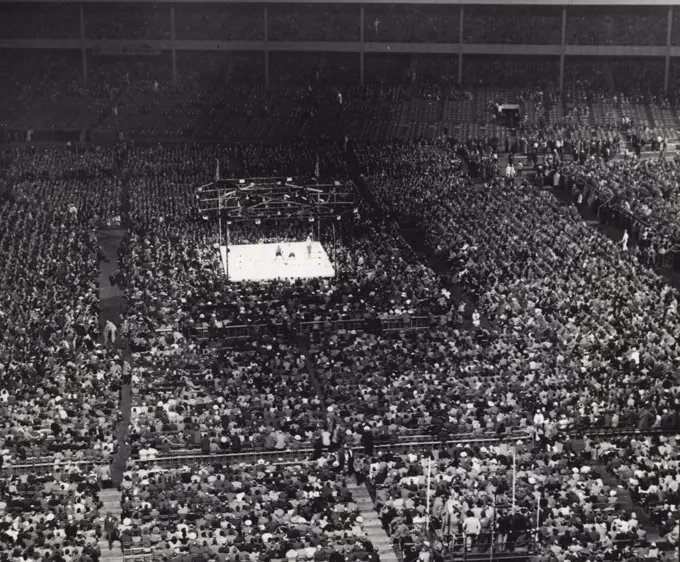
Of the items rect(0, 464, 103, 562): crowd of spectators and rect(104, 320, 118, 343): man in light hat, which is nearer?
rect(0, 464, 103, 562): crowd of spectators

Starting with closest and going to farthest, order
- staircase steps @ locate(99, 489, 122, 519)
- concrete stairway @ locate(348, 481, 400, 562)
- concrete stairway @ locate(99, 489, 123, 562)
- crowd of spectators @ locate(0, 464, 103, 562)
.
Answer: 1. crowd of spectators @ locate(0, 464, 103, 562)
2. concrete stairway @ locate(99, 489, 123, 562)
3. concrete stairway @ locate(348, 481, 400, 562)
4. staircase steps @ locate(99, 489, 122, 519)

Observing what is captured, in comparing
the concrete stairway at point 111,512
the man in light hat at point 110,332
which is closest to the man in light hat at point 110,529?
the concrete stairway at point 111,512

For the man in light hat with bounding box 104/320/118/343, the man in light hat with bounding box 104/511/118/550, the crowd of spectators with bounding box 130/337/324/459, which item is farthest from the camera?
the man in light hat with bounding box 104/320/118/343

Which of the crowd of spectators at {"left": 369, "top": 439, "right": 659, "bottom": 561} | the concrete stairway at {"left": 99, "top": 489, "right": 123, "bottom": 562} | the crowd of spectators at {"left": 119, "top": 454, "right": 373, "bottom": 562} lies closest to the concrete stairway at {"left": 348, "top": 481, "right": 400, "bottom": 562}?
the crowd of spectators at {"left": 369, "top": 439, "right": 659, "bottom": 561}

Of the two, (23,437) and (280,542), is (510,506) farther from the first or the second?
(23,437)

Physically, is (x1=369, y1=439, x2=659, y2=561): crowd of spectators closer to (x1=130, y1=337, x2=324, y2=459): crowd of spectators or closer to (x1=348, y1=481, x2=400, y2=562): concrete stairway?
(x1=348, y1=481, x2=400, y2=562): concrete stairway

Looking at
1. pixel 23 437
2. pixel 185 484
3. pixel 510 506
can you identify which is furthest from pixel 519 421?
pixel 23 437

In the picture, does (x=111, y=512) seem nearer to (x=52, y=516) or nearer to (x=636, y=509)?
(x=52, y=516)

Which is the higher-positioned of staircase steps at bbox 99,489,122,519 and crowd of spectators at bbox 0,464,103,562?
crowd of spectators at bbox 0,464,103,562
